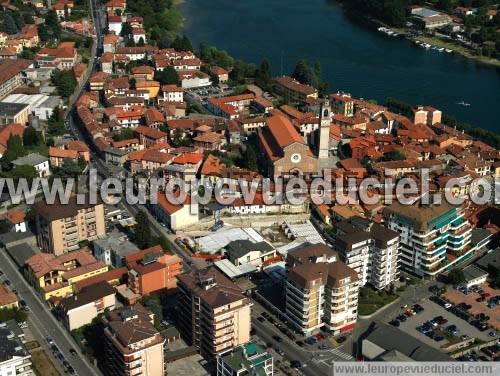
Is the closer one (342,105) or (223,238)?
(223,238)

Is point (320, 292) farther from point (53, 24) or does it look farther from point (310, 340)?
point (53, 24)

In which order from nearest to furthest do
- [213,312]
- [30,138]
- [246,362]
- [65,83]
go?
[246,362] → [213,312] → [30,138] → [65,83]

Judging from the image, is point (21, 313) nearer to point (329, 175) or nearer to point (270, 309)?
point (270, 309)

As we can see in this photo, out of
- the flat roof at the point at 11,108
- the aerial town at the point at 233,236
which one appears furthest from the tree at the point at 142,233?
the flat roof at the point at 11,108

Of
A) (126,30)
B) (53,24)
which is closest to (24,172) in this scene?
(126,30)

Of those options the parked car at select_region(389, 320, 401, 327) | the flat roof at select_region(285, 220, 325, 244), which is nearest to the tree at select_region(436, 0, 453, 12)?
the flat roof at select_region(285, 220, 325, 244)

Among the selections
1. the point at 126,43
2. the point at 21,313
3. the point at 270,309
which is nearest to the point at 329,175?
the point at 270,309

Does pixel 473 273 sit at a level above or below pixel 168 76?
below

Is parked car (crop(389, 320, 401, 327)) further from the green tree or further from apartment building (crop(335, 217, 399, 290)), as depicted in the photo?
the green tree
